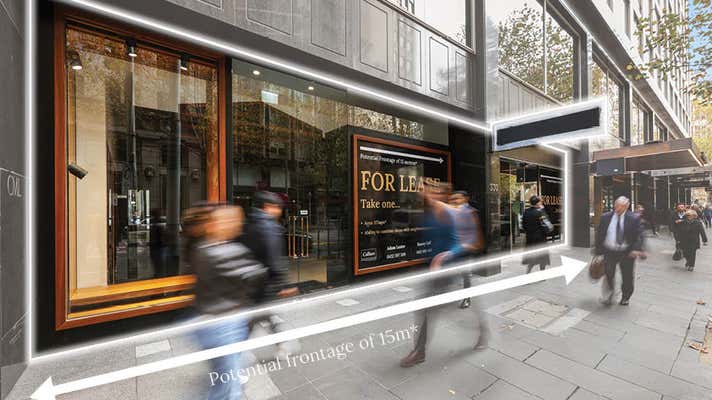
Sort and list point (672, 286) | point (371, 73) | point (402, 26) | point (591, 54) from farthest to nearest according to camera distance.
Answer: point (591, 54)
point (672, 286)
point (402, 26)
point (371, 73)

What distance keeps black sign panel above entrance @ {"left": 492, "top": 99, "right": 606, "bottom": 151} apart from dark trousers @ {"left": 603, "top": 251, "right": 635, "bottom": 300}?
7.14ft

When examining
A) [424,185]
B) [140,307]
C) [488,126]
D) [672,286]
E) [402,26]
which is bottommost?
[672,286]

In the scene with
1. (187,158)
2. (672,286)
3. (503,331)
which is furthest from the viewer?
(672,286)

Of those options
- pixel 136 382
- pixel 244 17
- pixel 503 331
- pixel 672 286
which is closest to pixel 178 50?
pixel 244 17

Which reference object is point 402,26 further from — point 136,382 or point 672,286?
point 672,286

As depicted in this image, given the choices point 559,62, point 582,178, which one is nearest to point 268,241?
point 559,62

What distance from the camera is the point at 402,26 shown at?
264 inches

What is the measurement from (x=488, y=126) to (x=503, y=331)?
5.23 m

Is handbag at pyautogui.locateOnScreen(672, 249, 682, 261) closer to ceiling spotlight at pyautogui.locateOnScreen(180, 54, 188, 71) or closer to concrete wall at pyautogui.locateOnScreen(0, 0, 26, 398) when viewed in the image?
ceiling spotlight at pyautogui.locateOnScreen(180, 54, 188, 71)

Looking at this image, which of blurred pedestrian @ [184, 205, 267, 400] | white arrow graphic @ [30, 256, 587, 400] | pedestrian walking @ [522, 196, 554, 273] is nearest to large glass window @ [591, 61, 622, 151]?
pedestrian walking @ [522, 196, 554, 273]

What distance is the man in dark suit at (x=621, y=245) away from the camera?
555 centimetres

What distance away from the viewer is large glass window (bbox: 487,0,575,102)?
30.3 ft

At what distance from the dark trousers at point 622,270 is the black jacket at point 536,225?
162cm

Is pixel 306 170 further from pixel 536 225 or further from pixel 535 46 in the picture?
pixel 535 46
